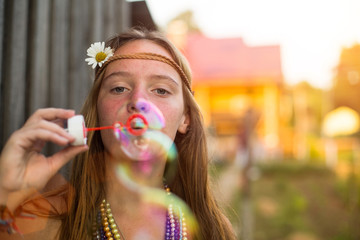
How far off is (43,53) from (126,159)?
0.92 meters

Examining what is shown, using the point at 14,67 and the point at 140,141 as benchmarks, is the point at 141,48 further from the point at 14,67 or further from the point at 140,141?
the point at 14,67

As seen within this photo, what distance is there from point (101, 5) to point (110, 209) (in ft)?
6.59

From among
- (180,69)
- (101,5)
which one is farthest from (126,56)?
(101,5)

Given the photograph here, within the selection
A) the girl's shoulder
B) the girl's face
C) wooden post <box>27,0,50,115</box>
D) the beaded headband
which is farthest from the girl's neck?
wooden post <box>27,0,50,115</box>

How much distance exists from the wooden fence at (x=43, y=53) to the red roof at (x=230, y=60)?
11874mm

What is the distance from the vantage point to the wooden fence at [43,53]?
73.1 inches

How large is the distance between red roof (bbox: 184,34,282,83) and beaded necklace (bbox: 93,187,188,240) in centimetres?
1281

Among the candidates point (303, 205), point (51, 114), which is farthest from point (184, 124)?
point (303, 205)

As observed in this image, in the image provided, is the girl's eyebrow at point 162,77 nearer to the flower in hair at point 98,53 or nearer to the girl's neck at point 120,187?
the flower in hair at point 98,53

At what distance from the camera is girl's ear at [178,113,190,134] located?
203 cm

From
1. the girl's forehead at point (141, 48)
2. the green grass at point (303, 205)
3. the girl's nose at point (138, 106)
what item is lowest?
the green grass at point (303, 205)

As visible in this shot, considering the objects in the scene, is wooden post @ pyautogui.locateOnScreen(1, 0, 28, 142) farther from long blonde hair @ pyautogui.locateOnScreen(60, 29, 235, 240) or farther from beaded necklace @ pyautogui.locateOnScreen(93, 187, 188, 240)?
beaded necklace @ pyautogui.locateOnScreen(93, 187, 188, 240)

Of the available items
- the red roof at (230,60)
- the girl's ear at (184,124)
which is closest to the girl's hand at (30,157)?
the girl's ear at (184,124)

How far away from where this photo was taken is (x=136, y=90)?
1686 millimetres
